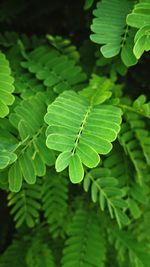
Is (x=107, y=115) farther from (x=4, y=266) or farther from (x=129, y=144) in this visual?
(x=4, y=266)

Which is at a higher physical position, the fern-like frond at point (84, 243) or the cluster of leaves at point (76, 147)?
the cluster of leaves at point (76, 147)

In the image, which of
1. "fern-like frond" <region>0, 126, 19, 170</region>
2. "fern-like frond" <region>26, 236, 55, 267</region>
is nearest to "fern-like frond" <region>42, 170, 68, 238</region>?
"fern-like frond" <region>26, 236, 55, 267</region>

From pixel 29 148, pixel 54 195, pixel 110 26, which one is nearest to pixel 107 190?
pixel 54 195

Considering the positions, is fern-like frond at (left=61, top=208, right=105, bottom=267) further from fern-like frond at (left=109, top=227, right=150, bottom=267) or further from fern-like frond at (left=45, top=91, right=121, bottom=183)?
fern-like frond at (left=45, top=91, right=121, bottom=183)

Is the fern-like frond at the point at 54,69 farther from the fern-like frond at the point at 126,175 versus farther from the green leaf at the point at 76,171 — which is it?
the green leaf at the point at 76,171

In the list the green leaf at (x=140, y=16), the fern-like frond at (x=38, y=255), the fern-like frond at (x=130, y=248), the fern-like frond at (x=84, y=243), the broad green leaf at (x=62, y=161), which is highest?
the green leaf at (x=140, y=16)

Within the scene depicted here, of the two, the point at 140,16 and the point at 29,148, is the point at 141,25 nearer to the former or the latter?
the point at 140,16

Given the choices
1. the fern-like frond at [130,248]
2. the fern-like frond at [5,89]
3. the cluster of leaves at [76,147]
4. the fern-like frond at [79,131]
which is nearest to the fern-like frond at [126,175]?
the cluster of leaves at [76,147]
